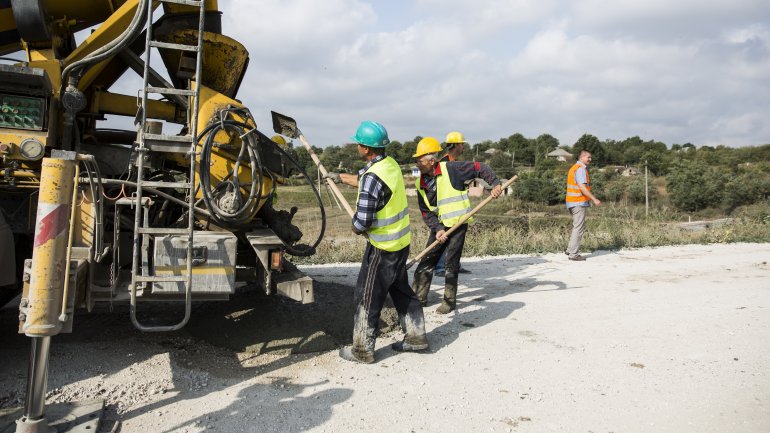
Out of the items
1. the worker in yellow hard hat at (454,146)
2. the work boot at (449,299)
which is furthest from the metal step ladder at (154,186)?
the worker in yellow hard hat at (454,146)

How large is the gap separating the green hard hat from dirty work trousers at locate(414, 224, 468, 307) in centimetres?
170

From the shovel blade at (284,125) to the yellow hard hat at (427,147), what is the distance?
1.41m

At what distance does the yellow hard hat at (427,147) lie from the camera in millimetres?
5812

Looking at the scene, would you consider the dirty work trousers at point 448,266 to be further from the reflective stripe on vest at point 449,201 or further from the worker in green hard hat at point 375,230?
the worker in green hard hat at point 375,230

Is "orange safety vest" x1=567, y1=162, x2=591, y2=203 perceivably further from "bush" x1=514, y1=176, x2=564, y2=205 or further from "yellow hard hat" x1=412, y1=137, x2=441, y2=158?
"bush" x1=514, y1=176, x2=564, y2=205

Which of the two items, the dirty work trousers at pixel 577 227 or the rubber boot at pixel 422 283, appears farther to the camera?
the dirty work trousers at pixel 577 227

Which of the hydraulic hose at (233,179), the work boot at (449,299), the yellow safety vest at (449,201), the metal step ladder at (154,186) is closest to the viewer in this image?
the metal step ladder at (154,186)

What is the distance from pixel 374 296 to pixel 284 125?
67.1 inches

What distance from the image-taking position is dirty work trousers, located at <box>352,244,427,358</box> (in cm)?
429

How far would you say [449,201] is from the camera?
5.96 m

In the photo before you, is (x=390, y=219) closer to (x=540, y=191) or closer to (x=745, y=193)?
(x=540, y=191)

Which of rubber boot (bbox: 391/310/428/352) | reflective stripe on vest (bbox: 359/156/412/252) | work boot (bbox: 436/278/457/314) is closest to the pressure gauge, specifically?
reflective stripe on vest (bbox: 359/156/412/252)

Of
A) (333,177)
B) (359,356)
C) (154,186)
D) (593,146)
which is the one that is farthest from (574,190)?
(593,146)

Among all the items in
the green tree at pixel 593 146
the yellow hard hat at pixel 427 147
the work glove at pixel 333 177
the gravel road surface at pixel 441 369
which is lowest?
the gravel road surface at pixel 441 369
